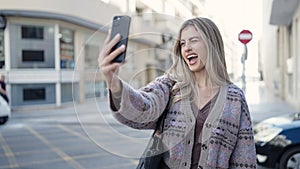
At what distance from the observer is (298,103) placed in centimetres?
1256

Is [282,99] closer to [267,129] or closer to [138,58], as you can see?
[267,129]

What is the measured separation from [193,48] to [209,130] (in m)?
0.33

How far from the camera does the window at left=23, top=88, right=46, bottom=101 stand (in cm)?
1366

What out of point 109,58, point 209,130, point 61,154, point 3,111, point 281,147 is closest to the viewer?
point 109,58

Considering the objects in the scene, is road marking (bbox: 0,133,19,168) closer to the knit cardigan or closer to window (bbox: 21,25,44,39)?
the knit cardigan

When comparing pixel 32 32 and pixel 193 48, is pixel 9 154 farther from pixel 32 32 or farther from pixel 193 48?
pixel 32 32

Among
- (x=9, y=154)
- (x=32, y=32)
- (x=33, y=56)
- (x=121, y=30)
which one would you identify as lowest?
(x=9, y=154)

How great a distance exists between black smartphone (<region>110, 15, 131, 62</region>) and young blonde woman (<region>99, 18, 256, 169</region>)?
A: 0.93 ft

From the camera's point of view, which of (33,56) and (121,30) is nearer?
(121,30)

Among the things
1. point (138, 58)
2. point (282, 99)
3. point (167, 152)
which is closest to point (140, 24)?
point (138, 58)

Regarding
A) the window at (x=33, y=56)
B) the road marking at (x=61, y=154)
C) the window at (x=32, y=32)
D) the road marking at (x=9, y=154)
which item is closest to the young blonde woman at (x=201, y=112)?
the road marking at (x=61, y=154)

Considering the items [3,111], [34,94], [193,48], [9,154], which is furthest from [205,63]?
[34,94]

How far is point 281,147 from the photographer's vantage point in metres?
4.16

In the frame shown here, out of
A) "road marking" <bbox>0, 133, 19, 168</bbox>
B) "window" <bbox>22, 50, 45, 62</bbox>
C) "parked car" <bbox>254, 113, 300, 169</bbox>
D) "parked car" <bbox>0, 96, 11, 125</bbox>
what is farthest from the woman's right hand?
"window" <bbox>22, 50, 45, 62</bbox>
